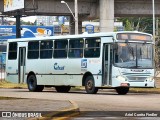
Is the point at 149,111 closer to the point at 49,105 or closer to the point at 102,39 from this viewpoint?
the point at 49,105

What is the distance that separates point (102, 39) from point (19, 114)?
14.0 metres

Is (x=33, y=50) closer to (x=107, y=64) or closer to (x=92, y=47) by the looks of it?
(x=92, y=47)

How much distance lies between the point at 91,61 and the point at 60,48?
290 centimetres

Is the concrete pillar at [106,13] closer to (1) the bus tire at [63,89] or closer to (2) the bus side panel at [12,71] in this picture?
(2) the bus side panel at [12,71]

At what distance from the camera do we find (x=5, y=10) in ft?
193

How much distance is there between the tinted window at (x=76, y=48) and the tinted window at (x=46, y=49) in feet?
5.31

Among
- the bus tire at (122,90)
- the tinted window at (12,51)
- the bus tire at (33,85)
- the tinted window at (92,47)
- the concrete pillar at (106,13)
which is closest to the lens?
the tinted window at (92,47)

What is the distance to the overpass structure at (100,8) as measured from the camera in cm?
5731

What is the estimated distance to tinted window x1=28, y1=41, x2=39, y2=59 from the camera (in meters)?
33.7

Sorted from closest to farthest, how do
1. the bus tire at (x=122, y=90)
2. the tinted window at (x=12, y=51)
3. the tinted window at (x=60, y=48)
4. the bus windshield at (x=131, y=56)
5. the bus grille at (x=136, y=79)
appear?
the bus windshield at (x=131, y=56) < the bus grille at (x=136, y=79) < the bus tire at (x=122, y=90) < the tinted window at (x=60, y=48) < the tinted window at (x=12, y=51)

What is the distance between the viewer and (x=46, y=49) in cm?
3297

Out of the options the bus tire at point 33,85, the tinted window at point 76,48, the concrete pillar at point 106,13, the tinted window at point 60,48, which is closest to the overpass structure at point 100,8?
the concrete pillar at point 106,13

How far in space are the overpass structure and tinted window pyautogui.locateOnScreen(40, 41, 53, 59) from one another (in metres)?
22.3

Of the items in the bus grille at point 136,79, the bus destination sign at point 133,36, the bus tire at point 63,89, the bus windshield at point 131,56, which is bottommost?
the bus tire at point 63,89
